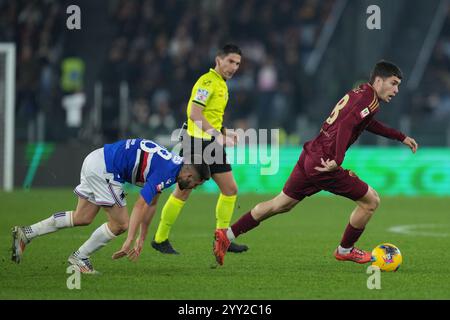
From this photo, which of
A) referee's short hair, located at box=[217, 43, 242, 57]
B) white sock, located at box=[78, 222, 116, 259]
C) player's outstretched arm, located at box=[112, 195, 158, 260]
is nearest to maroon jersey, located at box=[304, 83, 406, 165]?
referee's short hair, located at box=[217, 43, 242, 57]

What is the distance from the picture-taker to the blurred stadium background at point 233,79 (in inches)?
798

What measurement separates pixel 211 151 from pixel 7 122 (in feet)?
32.1

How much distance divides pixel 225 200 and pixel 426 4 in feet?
53.6

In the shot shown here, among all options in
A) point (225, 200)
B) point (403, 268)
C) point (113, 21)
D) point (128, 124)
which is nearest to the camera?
point (403, 268)

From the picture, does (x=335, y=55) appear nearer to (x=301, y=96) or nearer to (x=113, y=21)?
(x=301, y=96)

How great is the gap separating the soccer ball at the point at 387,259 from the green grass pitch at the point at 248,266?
121 mm

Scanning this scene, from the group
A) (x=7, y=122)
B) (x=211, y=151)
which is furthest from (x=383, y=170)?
(x=211, y=151)

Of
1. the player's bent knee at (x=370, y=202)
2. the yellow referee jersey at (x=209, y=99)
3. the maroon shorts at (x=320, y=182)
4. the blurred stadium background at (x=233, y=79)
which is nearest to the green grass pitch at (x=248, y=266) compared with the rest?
the player's bent knee at (x=370, y=202)

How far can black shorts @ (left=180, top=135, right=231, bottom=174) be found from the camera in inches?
430

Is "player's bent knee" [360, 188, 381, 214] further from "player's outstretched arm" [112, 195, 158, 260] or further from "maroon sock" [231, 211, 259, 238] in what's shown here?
"player's outstretched arm" [112, 195, 158, 260]

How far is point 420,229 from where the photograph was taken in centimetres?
1378

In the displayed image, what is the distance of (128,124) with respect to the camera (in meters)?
20.8

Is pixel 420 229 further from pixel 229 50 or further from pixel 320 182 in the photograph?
pixel 320 182

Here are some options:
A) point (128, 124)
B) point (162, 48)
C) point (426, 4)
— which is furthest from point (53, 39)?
point (426, 4)
